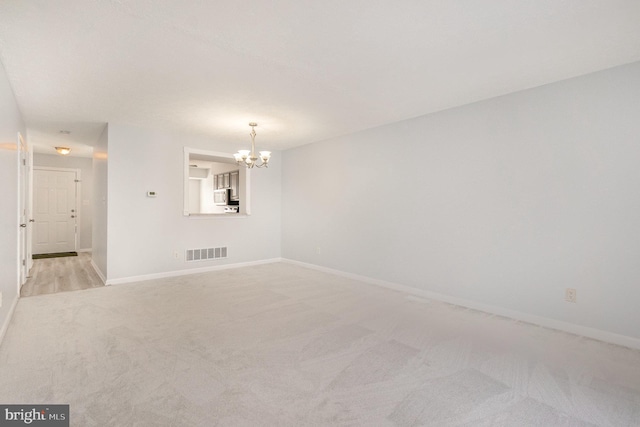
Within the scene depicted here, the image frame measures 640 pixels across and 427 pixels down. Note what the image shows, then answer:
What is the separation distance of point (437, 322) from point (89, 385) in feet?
9.58

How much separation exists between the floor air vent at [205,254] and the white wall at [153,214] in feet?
0.28

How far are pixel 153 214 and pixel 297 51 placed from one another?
3.82 metres

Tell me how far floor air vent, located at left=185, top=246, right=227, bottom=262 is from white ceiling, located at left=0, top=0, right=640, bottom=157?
2507 millimetres

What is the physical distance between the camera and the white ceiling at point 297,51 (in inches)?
80.3

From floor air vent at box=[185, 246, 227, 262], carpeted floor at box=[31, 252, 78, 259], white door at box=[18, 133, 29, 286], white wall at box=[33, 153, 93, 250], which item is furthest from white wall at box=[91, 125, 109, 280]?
white wall at box=[33, 153, 93, 250]

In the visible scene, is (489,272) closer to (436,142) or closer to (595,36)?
(436,142)

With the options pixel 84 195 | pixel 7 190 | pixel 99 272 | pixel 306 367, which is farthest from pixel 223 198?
pixel 306 367

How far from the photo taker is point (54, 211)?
760 centimetres

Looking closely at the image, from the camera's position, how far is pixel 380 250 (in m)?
4.81

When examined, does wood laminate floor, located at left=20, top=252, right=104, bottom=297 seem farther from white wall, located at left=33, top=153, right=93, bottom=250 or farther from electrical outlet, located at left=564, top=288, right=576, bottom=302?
electrical outlet, located at left=564, top=288, right=576, bottom=302

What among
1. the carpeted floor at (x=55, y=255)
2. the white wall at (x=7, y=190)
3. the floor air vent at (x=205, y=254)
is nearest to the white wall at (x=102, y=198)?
the floor air vent at (x=205, y=254)

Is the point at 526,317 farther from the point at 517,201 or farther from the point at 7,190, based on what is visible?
the point at 7,190

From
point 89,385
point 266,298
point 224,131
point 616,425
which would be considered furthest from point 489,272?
point 224,131

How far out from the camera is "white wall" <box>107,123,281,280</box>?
15.7ft
